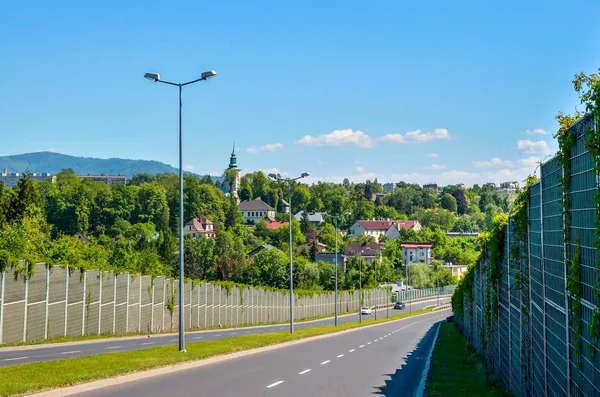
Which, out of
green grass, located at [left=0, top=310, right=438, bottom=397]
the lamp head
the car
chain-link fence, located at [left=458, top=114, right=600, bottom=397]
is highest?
the lamp head

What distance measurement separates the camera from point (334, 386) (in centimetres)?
2017

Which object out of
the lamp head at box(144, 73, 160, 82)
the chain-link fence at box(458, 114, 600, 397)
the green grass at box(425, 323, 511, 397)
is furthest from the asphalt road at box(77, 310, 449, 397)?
the lamp head at box(144, 73, 160, 82)

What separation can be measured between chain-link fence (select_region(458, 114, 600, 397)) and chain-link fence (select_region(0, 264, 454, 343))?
2239 cm

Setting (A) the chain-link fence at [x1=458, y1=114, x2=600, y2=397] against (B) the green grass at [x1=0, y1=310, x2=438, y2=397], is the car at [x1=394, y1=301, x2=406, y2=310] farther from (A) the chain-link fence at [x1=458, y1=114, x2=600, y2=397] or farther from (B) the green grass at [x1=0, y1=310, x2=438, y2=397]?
(A) the chain-link fence at [x1=458, y1=114, x2=600, y2=397]

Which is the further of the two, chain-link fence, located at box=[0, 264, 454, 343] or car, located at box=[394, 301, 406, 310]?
car, located at box=[394, 301, 406, 310]

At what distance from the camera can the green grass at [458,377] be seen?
737 inches

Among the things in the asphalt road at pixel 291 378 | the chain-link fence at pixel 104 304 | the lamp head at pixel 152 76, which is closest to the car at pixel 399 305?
the chain-link fence at pixel 104 304

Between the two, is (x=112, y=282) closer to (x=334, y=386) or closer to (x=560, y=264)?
(x=334, y=386)

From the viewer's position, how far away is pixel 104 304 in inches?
1715

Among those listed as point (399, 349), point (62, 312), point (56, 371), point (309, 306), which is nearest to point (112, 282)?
point (62, 312)

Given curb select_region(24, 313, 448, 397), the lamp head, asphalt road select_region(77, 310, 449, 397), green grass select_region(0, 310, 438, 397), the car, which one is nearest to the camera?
curb select_region(24, 313, 448, 397)

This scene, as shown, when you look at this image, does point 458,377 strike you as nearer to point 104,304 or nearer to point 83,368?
point 83,368

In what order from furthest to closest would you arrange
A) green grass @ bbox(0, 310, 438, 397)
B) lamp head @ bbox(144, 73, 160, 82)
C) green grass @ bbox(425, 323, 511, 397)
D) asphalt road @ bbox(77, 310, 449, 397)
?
lamp head @ bbox(144, 73, 160, 82), green grass @ bbox(425, 323, 511, 397), asphalt road @ bbox(77, 310, 449, 397), green grass @ bbox(0, 310, 438, 397)

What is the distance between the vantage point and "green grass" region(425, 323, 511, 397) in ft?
61.4
